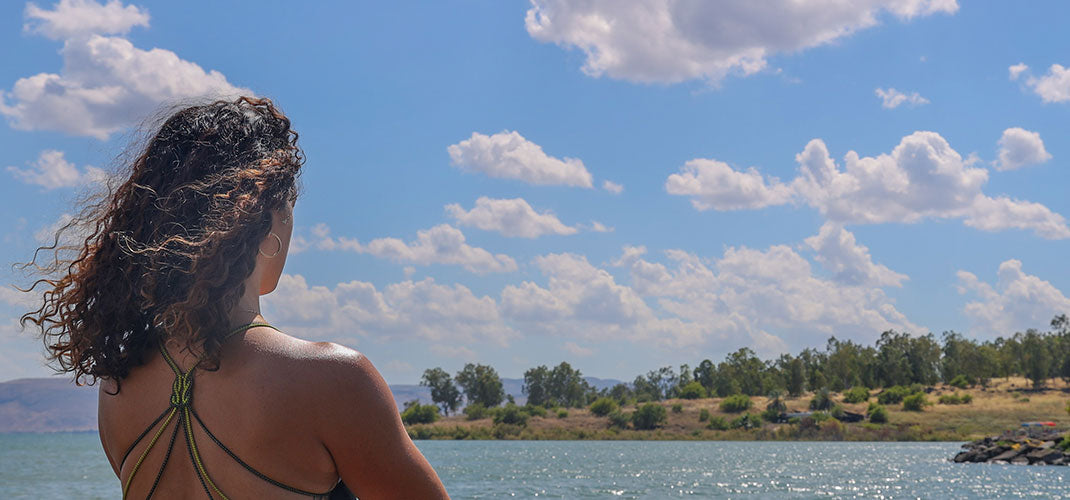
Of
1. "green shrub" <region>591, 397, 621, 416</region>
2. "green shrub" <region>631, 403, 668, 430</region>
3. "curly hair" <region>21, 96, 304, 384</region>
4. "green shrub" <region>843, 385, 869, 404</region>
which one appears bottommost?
"green shrub" <region>631, 403, 668, 430</region>

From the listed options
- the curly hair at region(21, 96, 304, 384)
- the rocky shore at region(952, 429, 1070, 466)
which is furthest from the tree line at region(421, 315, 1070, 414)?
the curly hair at region(21, 96, 304, 384)

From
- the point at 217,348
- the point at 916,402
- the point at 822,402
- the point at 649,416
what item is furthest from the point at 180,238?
the point at 822,402

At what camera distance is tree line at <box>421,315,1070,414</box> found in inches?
5645

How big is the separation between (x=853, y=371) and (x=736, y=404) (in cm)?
2834

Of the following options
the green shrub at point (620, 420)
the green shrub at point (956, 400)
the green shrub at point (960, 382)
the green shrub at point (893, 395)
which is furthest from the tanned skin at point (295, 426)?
the green shrub at point (960, 382)

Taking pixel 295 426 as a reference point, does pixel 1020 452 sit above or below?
below

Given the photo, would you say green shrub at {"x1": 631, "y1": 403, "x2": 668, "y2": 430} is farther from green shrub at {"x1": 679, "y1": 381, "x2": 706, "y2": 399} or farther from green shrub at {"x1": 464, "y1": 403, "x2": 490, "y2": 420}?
green shrub at {"x1": 464, "y1": 403, "x2": 490, "y2": 420}

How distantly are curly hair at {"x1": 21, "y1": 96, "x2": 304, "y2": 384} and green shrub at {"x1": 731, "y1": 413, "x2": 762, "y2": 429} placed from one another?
137m

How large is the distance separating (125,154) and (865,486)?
49.2 metres

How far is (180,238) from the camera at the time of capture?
1593 millimetres

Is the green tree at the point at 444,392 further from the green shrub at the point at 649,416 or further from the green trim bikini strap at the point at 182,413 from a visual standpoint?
the green trim bikini strap at the point at 182,413

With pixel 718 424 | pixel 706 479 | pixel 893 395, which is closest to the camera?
pixel 706 479

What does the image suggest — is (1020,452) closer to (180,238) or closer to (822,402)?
(822,402)

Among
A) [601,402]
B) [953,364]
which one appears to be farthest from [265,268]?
[953,364]
